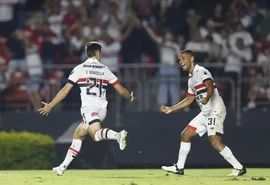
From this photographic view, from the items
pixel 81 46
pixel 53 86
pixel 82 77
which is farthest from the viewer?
pixel 81 46

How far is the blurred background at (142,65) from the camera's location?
1992cm

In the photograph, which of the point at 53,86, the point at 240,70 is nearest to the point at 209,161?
the point at 240,70

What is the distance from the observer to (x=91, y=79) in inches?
579

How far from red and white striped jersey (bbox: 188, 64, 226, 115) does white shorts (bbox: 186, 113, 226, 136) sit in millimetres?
92

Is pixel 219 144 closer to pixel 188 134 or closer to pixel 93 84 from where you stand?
pixel 188 134

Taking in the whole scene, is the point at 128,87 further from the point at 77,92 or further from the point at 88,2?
the point at 88,2

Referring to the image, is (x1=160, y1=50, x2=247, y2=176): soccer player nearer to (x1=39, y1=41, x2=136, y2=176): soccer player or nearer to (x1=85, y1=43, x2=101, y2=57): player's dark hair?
(x1=39, y1=41, x2=136, y2=176): soccer player

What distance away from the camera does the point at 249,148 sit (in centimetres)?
1989

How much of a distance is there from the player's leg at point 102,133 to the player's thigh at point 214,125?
1.84 m

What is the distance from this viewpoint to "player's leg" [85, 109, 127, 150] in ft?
46.2

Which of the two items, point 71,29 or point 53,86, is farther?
point 71,29

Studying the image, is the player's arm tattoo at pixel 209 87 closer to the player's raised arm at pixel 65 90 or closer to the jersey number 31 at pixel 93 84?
the jersey number 31 at pixel 93 84

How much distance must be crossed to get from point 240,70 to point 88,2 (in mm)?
4687

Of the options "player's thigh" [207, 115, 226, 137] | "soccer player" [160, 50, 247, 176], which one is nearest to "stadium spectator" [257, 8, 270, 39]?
"soccer player" [160, 50, 247, 176]
